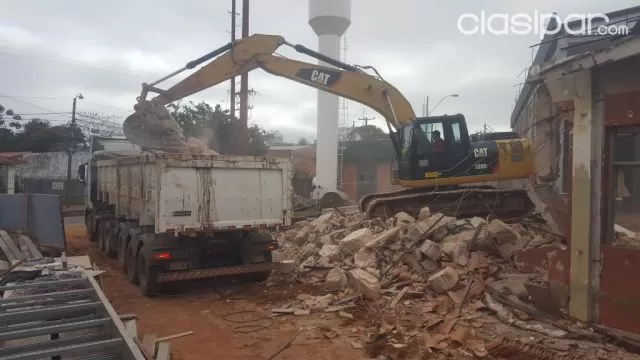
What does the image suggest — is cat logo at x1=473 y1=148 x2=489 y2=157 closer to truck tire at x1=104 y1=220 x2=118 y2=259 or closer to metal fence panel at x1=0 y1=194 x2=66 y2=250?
truck tire at x1=104 y1=220 x2=118 y2=259

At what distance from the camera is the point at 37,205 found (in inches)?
444

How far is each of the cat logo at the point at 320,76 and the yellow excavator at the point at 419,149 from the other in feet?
0.09

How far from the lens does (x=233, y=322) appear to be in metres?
7.47

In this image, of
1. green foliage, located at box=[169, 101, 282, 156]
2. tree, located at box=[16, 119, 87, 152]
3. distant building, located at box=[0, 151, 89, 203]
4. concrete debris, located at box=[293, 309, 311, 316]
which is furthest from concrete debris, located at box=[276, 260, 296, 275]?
tree, located at box=[16, 119, 87, 152]

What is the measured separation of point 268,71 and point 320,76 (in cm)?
143

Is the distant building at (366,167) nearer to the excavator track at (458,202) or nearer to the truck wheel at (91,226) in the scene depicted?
the truck wheel at (91,226)

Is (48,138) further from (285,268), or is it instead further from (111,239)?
(285,268)

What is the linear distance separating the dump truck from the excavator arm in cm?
236

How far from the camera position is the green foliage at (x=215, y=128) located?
2798cm

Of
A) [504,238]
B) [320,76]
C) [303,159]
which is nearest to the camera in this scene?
[504,238]

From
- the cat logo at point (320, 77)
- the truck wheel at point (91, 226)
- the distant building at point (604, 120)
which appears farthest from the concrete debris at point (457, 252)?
the truck wheel at point (91, 226)

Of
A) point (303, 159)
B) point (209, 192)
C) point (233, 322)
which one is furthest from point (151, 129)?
point (303, 159)

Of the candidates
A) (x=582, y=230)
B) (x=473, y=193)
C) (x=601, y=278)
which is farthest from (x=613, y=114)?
(x=473, y=193)

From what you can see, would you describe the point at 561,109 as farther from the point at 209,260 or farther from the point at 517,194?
the point at 517,194
